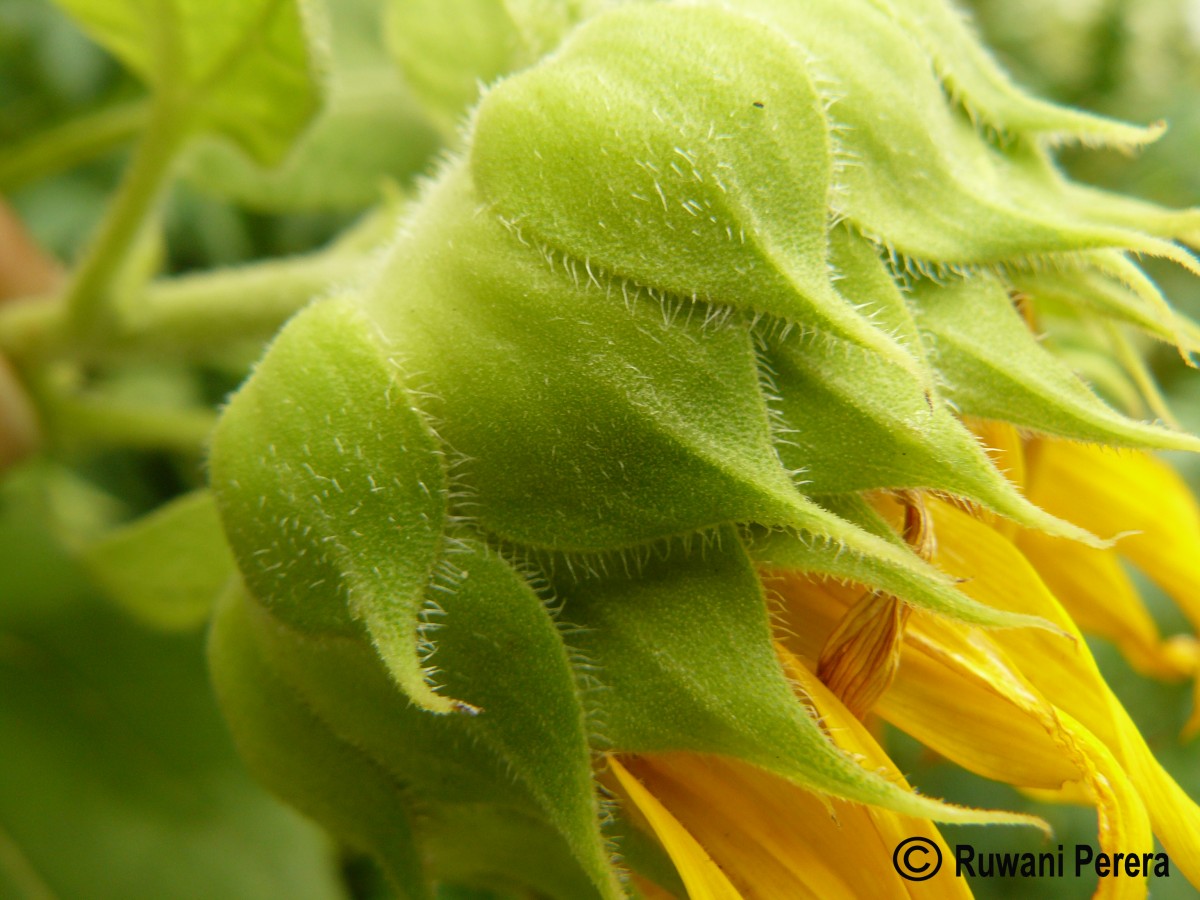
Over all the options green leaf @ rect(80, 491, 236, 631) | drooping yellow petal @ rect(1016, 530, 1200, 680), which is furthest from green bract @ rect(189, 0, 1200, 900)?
green leaf @ rect(80, 491, 236, 631)

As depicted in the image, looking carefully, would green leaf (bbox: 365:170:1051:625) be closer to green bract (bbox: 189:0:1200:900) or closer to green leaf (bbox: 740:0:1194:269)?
green bract (bbox: 189:0:1200:900)

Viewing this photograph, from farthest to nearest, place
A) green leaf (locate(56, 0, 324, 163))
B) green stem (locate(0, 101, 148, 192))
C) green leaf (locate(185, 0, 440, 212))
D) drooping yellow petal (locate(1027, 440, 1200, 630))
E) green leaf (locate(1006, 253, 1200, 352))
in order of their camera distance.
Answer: green stem (locate(0, 101, 148, 192)), green leaf (locate(185, 0, 440, 212)), green leaf (locate(56, 0, 324, 163)), drooping yellow petal (locate(1027, 440, 1200, 630)), green leaf (locate(1006, 253, 1200, 352))

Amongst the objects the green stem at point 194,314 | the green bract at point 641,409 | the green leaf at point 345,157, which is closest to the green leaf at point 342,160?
the green leaf at point 345,157

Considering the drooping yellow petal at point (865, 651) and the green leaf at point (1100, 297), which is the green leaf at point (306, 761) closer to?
the drooping yellow petal at point (865, 651)

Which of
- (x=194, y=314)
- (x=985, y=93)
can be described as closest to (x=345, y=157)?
(x=194, y=314)

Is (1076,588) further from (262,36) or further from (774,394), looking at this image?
(262,36)

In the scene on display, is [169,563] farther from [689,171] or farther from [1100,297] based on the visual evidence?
[1100,297]

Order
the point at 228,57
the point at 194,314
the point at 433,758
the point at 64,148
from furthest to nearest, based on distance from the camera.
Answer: the point at 64,148, the point at 194,314, the point at 228,57, the point at 433,758
